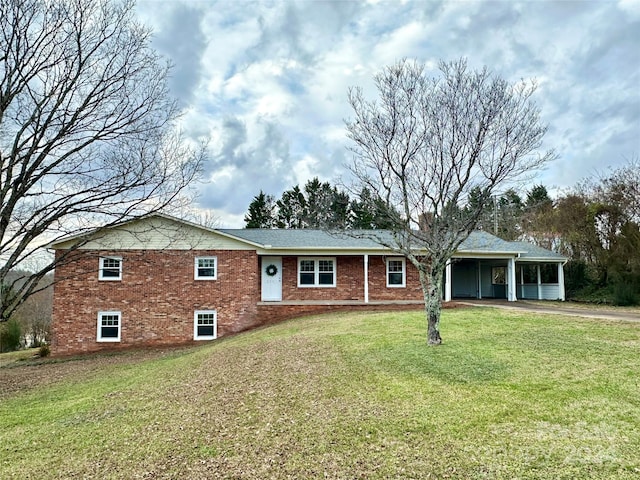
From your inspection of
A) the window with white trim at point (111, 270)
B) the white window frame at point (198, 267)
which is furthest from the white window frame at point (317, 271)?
the window with white trim at point (111, 270)

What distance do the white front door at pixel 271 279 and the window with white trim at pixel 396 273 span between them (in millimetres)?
5066

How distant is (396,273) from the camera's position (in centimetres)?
2056

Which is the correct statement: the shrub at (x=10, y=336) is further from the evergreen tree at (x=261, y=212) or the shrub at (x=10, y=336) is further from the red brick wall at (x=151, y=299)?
the evergreen tree at (x=261, y=212)

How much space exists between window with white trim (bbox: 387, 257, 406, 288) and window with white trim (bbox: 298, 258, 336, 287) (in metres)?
2.57

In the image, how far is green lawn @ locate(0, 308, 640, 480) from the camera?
4.48 meters

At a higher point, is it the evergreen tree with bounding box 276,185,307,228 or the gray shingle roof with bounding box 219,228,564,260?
the evergreen tree with bounding box 276,185,307,228

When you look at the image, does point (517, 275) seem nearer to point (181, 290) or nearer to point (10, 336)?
point (181, 290)

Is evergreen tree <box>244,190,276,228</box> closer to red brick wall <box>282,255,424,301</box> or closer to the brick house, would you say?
red brick wall <box>282,255,424,301</box>

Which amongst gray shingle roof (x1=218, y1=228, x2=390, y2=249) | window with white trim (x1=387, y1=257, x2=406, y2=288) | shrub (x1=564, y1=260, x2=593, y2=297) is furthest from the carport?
gray shingle roof (x1=218, y1=228, x2=390, y2=249)

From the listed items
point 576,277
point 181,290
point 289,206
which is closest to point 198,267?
point 181,290

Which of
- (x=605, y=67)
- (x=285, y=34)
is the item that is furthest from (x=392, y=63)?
(x=605, y=67)

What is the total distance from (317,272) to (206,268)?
501 centimetres

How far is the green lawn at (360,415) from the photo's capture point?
4484mm

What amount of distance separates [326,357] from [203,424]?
3.54m
